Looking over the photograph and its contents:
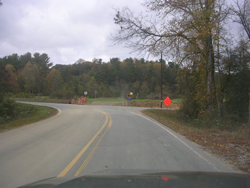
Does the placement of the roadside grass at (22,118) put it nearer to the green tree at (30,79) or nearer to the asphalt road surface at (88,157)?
the asphalt road surface at (88,157)

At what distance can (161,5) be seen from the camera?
1268 cm

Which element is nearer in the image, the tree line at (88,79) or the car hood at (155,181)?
the car hood at (155,181)

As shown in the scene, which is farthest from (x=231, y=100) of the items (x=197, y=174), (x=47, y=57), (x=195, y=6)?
(x=47, y=57)

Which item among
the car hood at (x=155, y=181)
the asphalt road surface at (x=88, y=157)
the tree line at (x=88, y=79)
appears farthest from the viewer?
the tree line at (x=88, y=79)

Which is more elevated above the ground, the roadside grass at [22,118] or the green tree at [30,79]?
the green tree at [30,79]

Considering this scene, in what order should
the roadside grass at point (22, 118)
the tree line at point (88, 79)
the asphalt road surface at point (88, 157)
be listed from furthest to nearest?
the tree line at point (88, 79) < the roadside grass at point (22, 118) < the asphalt road surface at point (88, 157)

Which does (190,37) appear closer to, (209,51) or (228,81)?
(209,51)

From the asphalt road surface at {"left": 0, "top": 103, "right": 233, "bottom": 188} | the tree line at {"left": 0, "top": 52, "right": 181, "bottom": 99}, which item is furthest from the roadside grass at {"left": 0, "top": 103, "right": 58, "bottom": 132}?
the tree line at {"left": 0, "top": 52, "right": 181, "bottom": 99}

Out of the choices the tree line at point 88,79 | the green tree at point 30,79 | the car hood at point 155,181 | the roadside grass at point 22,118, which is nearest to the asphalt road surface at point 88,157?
the car hood at point 155,181

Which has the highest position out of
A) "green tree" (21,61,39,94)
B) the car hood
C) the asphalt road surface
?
"green tree" (21,61,39,94)

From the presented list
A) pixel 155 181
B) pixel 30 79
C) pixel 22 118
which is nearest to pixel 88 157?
pixel 155 181

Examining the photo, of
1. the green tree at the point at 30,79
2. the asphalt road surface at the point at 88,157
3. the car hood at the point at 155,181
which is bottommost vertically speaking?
the asphalt road surface at the point at 88,157

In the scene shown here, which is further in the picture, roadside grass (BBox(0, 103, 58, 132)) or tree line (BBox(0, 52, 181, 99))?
tree line (BBox(0, 52, 181, 99))

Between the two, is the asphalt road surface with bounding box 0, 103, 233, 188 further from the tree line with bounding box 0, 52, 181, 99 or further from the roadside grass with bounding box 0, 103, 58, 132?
the tree line with bounding box 0, 52, 181, 99
